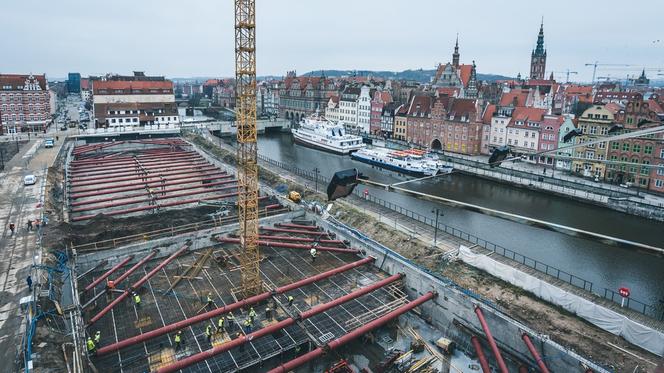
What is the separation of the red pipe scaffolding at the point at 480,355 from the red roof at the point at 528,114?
1889 inches

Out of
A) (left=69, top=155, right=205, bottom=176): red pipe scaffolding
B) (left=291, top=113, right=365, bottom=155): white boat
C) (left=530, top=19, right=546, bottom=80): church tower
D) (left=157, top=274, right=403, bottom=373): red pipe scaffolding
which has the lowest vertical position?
(left=157, top=274, right=403, bottom=373): red pipe scaffolding

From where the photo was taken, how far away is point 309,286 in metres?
A: 23.5

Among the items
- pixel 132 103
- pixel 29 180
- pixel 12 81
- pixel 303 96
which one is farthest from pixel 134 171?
pixel 303 96

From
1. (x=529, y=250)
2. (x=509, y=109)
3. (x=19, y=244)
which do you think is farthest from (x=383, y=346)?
(x=509, y=109)

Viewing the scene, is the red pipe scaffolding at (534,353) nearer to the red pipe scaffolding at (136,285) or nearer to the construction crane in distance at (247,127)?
the construction crane in distance at (247,127)

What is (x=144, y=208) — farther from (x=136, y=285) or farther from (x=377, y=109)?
(x=377, y=109)

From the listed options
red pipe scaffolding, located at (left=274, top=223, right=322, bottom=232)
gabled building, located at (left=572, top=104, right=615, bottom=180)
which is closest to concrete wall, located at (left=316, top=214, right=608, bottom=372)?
red pipe scaffolding, located at (left=274, top=223, right=322, bottom=232)

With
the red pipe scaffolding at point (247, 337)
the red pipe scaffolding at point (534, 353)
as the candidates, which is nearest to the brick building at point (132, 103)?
the red pipe scaffolding at point (247, 337)

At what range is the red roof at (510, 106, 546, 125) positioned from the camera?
194ft

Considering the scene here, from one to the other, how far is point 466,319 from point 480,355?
2.71m

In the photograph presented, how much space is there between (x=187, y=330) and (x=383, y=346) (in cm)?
896

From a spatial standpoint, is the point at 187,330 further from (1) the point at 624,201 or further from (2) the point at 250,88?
(1) the point at 624,201

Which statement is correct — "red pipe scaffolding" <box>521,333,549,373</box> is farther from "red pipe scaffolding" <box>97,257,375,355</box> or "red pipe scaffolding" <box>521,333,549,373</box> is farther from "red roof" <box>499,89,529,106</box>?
"red roof" <box>499,89,529,106</box>

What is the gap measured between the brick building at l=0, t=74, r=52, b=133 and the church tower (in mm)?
125922
